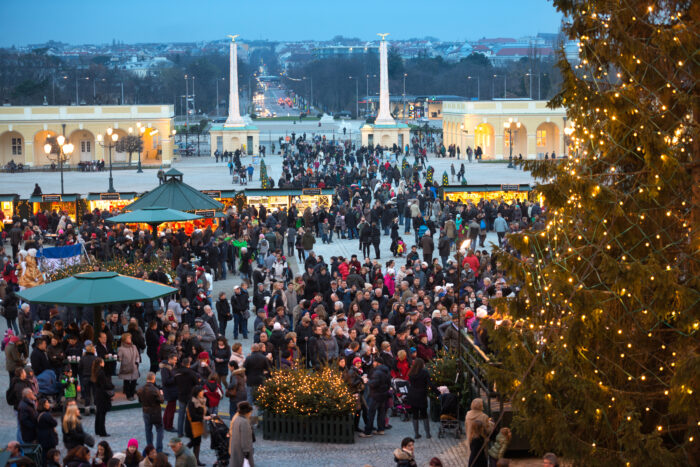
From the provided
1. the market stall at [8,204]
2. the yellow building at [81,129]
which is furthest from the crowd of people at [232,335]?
the yellow building at [81,129]

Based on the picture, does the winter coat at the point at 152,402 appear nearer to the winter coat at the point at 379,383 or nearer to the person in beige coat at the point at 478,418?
the winter coat at the point at 379,383

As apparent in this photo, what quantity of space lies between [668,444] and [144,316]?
432 inches

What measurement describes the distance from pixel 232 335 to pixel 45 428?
791cm

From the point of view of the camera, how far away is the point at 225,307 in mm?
19406

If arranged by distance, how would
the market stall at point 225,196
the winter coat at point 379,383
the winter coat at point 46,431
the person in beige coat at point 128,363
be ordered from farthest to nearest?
the market stall at point 225,196 → the person in beige coat at point 128,363 → the winter coat at point 379,383 → the winter coat at point 46,431

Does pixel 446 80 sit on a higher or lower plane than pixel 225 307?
higher

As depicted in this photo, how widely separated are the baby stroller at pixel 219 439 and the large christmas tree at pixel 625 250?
3650mm

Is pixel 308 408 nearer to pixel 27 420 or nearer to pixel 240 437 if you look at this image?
pixel 240 437

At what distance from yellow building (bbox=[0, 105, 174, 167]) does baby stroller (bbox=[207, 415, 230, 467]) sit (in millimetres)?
50474

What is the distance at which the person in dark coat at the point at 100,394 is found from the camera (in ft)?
44.5

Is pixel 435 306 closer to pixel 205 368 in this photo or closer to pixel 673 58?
pixel 205 368

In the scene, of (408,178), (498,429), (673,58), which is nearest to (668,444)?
(498,429)

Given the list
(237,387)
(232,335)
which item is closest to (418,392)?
(237,387)

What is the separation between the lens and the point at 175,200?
26703mm
